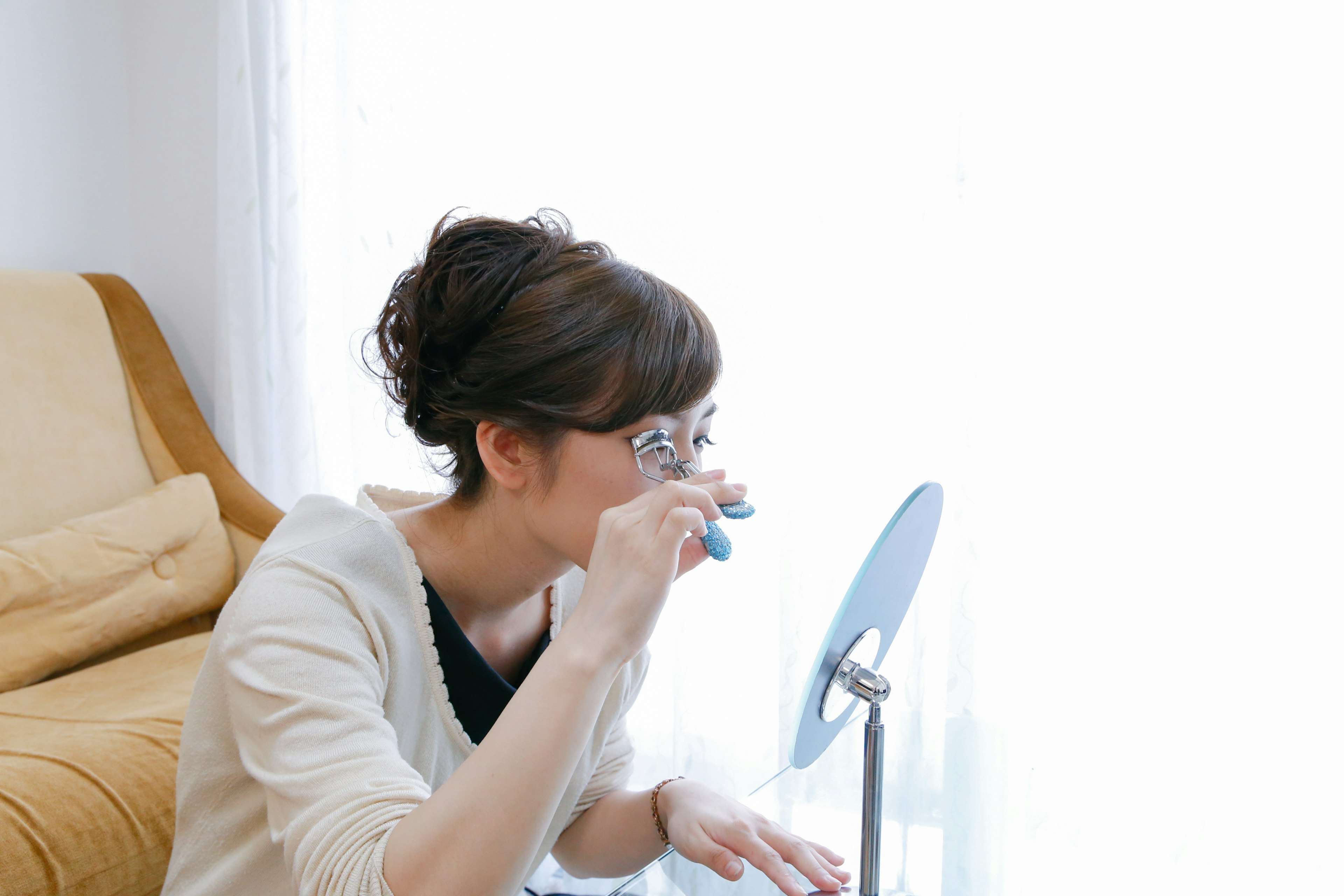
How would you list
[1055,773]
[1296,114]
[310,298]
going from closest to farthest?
[1296,114] < [1055,773] < [310,298]

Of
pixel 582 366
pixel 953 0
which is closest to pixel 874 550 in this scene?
pixel 582 366

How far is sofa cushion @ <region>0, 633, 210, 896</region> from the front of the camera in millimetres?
1122

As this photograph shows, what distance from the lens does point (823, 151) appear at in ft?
5.24

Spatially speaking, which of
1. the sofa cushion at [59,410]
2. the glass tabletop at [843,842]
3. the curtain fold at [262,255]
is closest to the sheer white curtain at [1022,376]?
the glass tabletop at [843,842]

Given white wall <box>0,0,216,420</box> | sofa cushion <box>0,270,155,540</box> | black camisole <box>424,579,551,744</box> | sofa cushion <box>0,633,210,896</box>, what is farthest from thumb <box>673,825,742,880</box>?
white wall <box>0,0,216,420</box>

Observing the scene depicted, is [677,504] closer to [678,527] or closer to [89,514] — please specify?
[678,527]

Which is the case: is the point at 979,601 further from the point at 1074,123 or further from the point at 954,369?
the point at 1074,123

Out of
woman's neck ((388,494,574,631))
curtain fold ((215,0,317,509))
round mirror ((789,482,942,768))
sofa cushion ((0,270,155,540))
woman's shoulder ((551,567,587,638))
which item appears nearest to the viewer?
round mirror ((789,482,942,768))

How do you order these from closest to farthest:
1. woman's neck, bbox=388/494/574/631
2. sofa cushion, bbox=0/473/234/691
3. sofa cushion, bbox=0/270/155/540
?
woman's neck, bbox=388/494/574/631, sofa cushion, bbox=0/473/234/691, sofa cushion, bbox=0/270/155/540

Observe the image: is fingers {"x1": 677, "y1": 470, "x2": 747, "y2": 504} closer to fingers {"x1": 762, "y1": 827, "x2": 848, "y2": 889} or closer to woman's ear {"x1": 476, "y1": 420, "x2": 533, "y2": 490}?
woman's ear {"x1": 476, "y1": 420, "x2": 533, "y2": 490}

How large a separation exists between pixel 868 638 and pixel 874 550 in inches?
5.0

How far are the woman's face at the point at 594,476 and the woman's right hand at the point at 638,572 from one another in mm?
121

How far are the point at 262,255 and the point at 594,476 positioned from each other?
153cm

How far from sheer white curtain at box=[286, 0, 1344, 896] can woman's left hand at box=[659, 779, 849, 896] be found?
1.14 feet
